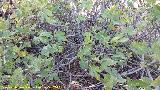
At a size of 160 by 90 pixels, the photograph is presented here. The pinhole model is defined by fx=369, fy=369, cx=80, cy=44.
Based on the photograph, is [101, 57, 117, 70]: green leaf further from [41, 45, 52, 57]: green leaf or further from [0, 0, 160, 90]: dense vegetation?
→ [41, 45, 52, 57]: green leaf

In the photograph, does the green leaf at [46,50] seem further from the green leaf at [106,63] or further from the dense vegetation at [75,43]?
the green leaf at [106,63]

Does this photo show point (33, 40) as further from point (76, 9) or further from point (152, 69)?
point (152, 69)

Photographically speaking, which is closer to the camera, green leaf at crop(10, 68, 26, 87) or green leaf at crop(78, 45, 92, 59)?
green leaf at crop(10, 68, 26, 87)

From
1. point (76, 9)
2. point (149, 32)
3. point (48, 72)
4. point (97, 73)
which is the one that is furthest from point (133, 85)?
point (76, 9)

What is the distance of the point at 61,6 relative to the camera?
2500 millimetres

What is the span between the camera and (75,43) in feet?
7.87

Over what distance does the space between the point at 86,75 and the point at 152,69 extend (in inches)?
15.9

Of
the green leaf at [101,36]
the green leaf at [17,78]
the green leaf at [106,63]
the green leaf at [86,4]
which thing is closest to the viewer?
the green leaf at [17,78]

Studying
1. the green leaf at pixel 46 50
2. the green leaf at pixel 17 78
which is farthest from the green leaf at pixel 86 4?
the green leaf at pixel 17 78

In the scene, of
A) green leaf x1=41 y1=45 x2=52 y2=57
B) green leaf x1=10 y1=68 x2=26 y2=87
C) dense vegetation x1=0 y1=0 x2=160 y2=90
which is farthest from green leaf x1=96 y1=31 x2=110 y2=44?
green leaf x1=10 y1=68 x2=26 y2=87

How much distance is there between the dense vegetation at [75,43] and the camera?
6.97 feet

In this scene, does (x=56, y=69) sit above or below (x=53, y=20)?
below

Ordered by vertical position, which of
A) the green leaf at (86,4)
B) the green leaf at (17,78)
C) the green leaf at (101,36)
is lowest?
the green leaf at (17,78)

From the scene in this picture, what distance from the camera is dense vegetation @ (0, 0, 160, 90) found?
6.97ft
